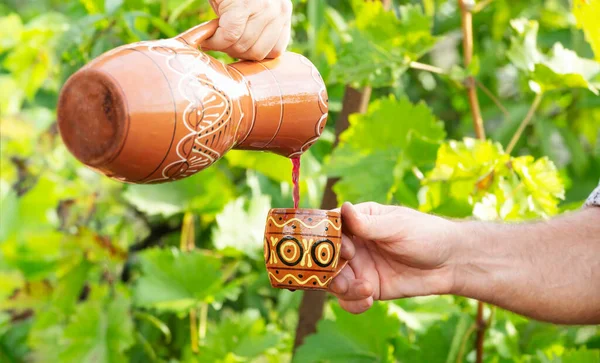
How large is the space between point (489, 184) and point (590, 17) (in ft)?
1.09

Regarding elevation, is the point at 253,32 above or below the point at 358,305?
→ above

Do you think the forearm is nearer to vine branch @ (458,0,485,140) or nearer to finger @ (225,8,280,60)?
vine branch @ (458,0,485,140)

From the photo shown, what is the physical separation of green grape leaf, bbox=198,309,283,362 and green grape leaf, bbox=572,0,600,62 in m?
0.82

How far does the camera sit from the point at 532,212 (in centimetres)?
149

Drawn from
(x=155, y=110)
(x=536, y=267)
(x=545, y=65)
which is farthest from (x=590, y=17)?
(x=155, y=110)

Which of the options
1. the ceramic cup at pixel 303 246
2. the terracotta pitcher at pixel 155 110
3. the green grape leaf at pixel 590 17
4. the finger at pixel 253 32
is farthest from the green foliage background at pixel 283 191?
the terracotta pitcher at pixel 155 110

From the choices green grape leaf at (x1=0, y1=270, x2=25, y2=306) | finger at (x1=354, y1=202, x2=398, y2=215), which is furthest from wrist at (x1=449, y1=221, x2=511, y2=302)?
green grape leaf at (x1=0, y1=270, x2=25, y2=306)

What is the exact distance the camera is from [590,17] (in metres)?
1.40

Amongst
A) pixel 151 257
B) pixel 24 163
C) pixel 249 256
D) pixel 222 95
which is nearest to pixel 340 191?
pixel 249 256

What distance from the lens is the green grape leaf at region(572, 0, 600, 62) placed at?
1.39 meters

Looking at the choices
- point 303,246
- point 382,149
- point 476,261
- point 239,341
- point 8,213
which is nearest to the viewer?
point 303,246

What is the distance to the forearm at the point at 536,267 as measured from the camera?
4.47ft

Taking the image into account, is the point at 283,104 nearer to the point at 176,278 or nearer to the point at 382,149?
the point at 382,149

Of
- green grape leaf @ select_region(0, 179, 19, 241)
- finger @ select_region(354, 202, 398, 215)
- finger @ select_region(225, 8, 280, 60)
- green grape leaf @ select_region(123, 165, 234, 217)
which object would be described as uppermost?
finger @ select_region(225, 8, 280, 60)
